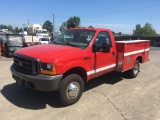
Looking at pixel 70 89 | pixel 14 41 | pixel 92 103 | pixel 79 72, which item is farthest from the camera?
pixel 14 41

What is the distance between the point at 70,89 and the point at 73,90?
102 mm

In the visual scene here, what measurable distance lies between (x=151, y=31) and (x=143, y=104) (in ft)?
390

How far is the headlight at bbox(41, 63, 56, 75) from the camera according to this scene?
4.86m

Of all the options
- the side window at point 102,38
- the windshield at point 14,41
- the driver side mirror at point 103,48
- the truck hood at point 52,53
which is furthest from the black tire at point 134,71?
the windshield at point 14,41

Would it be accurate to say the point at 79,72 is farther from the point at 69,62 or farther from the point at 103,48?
the point at 103,48

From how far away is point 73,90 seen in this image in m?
5.43

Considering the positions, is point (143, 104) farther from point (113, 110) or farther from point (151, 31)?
point (151, 31)

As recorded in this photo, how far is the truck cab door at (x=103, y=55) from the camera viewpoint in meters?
6.10

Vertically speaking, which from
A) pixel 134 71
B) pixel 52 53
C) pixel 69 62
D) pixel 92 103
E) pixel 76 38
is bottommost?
pixel 92 103

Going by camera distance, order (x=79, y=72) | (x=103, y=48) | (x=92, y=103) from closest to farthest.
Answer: (x=92, y=103)
(x=79, y=72)
(x=103, y=48)

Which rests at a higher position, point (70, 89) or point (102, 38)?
point (102, 38)

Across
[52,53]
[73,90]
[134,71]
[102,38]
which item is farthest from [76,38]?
[134,71]

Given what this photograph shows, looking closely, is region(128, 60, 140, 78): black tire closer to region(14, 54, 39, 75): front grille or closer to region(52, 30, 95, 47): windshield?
region(52, 30, 95, 47): windshield

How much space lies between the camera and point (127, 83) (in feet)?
25.5
